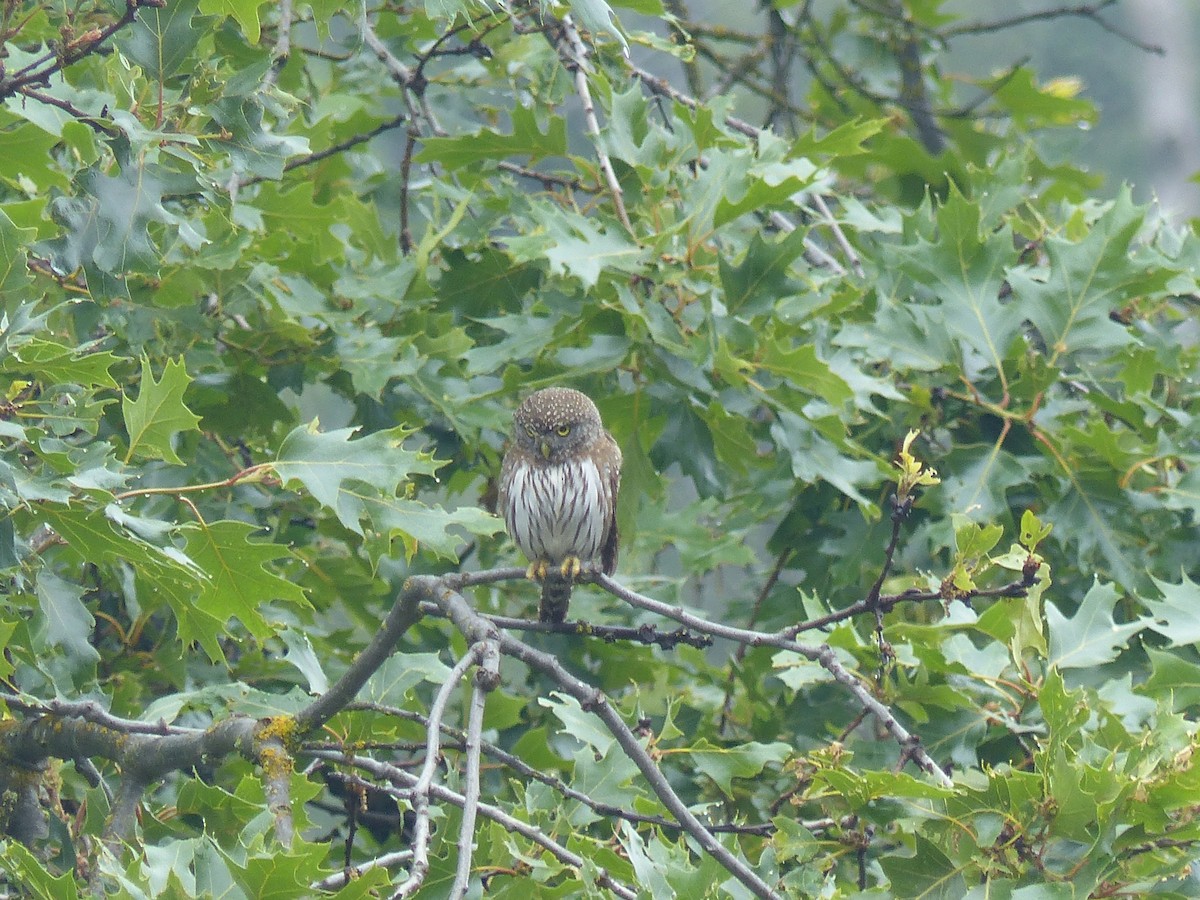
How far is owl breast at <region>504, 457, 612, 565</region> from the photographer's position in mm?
4777

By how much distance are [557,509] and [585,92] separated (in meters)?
1.43

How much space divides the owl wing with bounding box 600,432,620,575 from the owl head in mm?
146

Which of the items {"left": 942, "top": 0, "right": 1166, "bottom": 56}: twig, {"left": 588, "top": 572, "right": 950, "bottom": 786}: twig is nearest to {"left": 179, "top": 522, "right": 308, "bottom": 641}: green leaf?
{"left": 588, "top": 572, "right": 950, "bottom": 786}: twig

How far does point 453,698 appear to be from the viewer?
16.0ft

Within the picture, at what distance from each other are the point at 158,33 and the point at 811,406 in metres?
2.41

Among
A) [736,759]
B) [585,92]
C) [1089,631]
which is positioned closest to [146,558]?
[736,759]

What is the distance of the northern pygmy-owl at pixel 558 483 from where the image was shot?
15.5 ft

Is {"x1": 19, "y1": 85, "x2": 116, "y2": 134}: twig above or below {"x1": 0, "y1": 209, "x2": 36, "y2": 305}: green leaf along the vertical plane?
above

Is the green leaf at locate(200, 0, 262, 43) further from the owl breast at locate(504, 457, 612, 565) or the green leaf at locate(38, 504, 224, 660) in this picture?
the owl breast at locate(504, 457, 612, 565)

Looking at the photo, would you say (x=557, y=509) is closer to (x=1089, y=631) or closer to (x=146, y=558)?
(x=1089, y=631)

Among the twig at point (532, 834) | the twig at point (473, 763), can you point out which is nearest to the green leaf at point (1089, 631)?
the twig at point (532, 834)

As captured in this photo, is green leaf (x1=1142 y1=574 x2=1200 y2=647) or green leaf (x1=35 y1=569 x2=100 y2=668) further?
green leaf (x1=1142 y1=574 x2=1200 y2=647)

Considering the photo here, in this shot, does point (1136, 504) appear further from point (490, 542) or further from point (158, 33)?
point (158, 33)

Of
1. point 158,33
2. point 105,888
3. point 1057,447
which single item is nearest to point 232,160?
point 158,33
